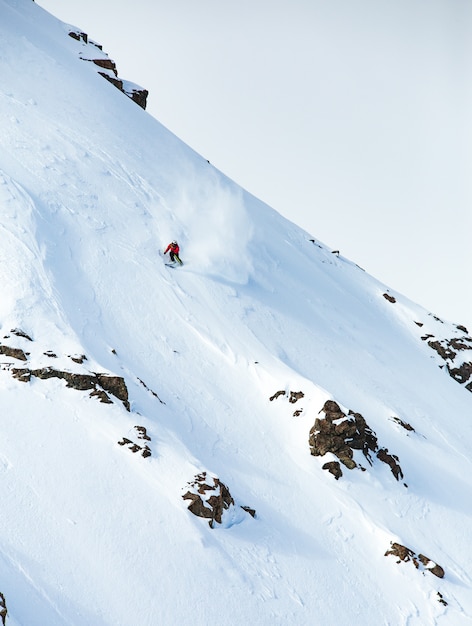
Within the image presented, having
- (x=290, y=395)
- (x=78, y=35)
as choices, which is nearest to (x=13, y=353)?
(x=290, y=395)

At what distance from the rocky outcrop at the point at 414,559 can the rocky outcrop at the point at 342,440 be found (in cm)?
306

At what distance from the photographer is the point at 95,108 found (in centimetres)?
3975

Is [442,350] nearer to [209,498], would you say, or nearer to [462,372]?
[462,372]

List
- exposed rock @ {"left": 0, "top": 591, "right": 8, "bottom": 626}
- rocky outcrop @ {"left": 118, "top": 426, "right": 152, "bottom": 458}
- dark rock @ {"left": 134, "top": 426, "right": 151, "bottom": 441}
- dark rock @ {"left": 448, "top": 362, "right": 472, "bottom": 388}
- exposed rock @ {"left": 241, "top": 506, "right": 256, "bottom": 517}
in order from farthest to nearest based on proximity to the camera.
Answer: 1. dark rock @ {"left": 448, "top": 362, "right": 472, "bottom": 388}
2. dark rock @ {"left": 134, "top": 426, "right": 151, "bottom": 441}
3. exposed rock @ {"left": 241, "top": 506, "right": 256, "bottom": 517}
4. rocky outcrop @ {"left": 118, "top": 426, "right": 152, "bottom": 458}
5. exposed rock @ {"left": 0, "top": 591, "right": 8, "bottom": 626}

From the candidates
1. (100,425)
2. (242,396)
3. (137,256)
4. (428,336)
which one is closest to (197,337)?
(242,396)

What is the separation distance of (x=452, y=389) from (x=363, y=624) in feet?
69.1

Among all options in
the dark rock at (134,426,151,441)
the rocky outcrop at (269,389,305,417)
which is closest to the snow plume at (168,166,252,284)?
the rocky outcrop at (269,389,305,417)

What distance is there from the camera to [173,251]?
28.1 m

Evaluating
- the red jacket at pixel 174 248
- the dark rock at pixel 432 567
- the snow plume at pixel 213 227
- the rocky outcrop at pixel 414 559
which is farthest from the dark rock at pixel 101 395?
the snow plume at pixel 213 227

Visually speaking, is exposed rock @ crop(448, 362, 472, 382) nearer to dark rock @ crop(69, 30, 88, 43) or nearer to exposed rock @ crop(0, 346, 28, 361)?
exposed rock @ crop(0, 346, 28, 361)

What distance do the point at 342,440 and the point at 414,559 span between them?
4.60 metres

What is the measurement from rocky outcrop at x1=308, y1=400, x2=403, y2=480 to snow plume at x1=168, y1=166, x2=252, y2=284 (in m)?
11.4

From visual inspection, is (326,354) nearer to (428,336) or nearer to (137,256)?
(137,256)

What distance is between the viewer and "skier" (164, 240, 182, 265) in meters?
28.0
